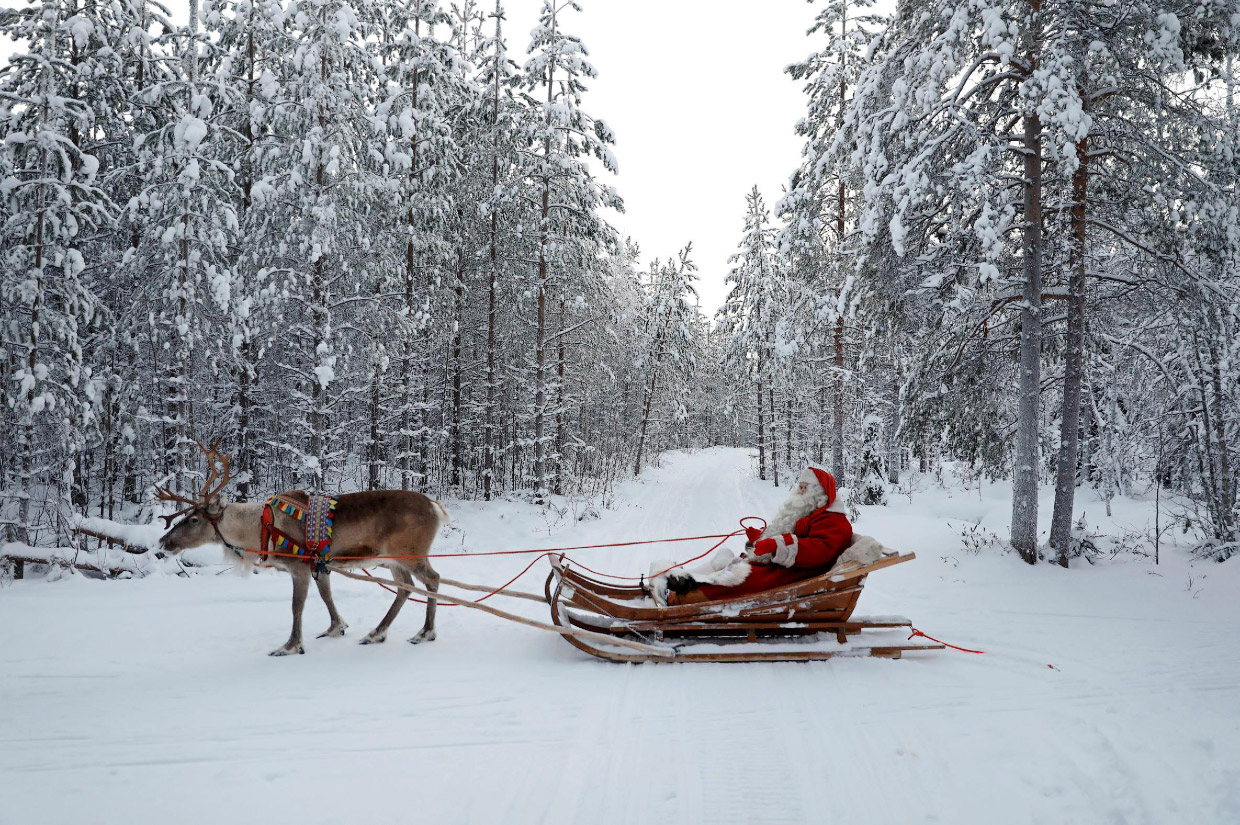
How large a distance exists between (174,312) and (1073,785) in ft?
43.7

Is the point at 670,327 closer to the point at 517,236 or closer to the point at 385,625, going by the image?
the point at 517,236

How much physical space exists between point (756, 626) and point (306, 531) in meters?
4.30

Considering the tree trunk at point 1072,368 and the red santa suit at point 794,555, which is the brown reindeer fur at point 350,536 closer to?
the red santa suit at point 794,555

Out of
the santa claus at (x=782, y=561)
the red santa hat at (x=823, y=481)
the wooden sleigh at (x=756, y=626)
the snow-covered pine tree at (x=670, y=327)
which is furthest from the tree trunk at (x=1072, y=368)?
the snow-covered pine tree at (x=670, y=327)

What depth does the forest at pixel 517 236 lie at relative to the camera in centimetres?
755

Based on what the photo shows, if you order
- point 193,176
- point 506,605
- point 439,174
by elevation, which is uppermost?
point 439,174

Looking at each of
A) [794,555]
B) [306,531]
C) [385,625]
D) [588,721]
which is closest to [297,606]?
[306,531]

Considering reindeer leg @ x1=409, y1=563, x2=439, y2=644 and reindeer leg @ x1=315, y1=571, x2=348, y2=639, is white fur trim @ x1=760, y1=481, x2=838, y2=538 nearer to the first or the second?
reindeer leg @ x1=409, y1=563, x2=439, y2=644

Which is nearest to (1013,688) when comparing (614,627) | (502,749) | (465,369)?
(614,627)

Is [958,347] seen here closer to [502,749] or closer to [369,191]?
[502,749]

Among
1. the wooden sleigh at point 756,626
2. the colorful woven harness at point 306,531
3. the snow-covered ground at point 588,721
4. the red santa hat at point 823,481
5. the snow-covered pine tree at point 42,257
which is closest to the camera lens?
the snow-covered ground at point 588,721

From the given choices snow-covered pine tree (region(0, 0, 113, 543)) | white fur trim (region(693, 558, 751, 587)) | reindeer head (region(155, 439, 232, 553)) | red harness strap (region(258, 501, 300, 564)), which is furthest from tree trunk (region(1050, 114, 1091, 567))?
snow-covered pine tree (region(0, 0, 113, 543))

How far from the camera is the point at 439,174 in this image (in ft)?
44.5

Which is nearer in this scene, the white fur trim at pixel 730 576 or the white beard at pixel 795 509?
the white fur trim at pixel 730 576
